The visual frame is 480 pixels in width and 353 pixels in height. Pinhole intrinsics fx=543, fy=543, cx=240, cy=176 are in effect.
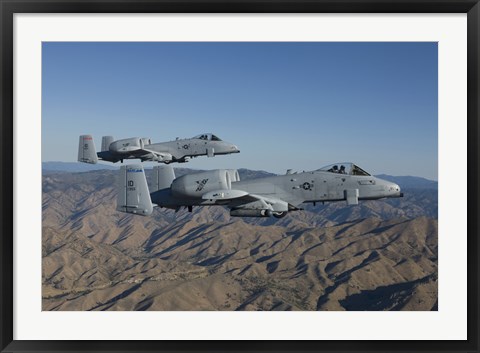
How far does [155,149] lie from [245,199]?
13676mm

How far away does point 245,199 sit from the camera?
83.7 feet

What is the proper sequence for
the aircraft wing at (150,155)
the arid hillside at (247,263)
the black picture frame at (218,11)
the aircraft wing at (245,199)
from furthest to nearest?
the arid hillside at (247,263), the aircraft wing at (150,155), the aircraft wing at (245,199), the black picture frame at (218,11)

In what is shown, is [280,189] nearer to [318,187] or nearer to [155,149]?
[318,187]

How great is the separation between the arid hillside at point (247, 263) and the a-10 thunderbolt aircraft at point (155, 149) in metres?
28.9

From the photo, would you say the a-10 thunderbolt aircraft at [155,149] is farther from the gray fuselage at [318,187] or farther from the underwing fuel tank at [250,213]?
the underwing fuel tank at [250,213]

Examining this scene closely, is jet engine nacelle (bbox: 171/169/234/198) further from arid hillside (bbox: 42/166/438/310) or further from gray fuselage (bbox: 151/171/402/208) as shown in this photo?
arid hillside (bbox: 42/166/438/310)

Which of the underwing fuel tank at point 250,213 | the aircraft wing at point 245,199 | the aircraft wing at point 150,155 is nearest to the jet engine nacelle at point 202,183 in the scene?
the aircraft wing at point 245,199

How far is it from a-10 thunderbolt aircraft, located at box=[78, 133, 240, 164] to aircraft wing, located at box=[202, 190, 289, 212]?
1233cm

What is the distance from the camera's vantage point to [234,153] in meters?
38.5

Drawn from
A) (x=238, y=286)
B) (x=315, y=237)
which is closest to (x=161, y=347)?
(x=238, y=286)

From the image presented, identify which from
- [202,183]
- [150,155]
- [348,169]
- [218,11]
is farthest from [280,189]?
[218,11]

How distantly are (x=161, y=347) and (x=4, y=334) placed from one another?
4060mm

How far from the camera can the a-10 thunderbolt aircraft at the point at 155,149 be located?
36.6m

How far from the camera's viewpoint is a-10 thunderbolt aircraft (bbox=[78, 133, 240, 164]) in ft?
120
